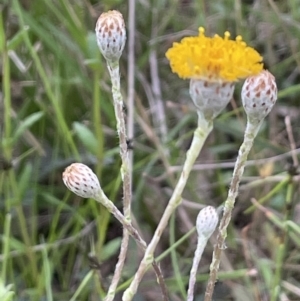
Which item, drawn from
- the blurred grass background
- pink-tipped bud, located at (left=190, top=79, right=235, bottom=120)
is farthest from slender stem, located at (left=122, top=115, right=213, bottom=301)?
the blurred grass background

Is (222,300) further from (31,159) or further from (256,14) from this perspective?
(256,14)

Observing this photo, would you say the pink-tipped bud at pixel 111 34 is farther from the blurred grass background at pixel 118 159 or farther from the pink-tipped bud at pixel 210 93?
the blurred grass background at pixel 118 159

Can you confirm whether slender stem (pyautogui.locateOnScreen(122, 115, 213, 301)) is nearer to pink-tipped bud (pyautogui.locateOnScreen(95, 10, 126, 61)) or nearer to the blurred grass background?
pink-tipped bud (pyautogui.locateOnScreen(95, 10, 126, 61))

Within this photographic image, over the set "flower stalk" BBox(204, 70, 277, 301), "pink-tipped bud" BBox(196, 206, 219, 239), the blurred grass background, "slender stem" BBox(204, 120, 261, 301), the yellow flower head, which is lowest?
the blurred grass background

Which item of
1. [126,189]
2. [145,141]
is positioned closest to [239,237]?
[145,141]

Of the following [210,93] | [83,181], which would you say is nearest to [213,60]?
[210,93]

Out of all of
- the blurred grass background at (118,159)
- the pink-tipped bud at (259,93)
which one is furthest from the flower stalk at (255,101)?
the blurred grass background at (118,159)
